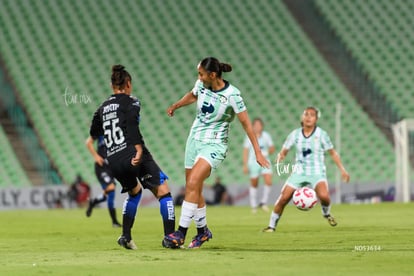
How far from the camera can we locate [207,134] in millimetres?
10719

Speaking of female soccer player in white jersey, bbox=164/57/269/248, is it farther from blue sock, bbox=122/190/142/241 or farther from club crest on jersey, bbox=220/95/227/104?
blue sock, bbox=122/190/142/241

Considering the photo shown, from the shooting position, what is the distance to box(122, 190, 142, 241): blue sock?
414 inches

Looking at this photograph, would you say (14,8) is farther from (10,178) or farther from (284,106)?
(284,106)

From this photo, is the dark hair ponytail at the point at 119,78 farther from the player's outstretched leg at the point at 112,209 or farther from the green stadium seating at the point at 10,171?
the green stadium seating at the point at 10,171

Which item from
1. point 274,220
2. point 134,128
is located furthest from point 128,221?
point 274,220

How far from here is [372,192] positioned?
27.0 metres

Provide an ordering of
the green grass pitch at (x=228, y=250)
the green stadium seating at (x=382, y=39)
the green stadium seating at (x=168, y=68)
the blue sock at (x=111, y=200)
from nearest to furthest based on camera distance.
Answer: the green grass pitch at (x=228, y=250) < the blue sock at (x=111, y=200) < the green stadium seating at (x=168, y=68) < the green stadium seating at (x=382, y=39)

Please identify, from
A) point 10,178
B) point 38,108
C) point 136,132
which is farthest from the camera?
point 38,108

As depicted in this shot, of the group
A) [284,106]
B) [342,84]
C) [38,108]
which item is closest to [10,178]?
[38,108]

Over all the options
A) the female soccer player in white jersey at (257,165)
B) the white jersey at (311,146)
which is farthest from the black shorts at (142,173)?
the female soccer player in white jersey at (257,165)

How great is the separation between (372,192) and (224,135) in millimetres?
16857

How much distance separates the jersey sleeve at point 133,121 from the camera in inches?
404

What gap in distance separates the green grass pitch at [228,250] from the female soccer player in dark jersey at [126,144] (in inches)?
19.7

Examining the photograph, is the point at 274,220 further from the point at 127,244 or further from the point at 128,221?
the point at 127,244
